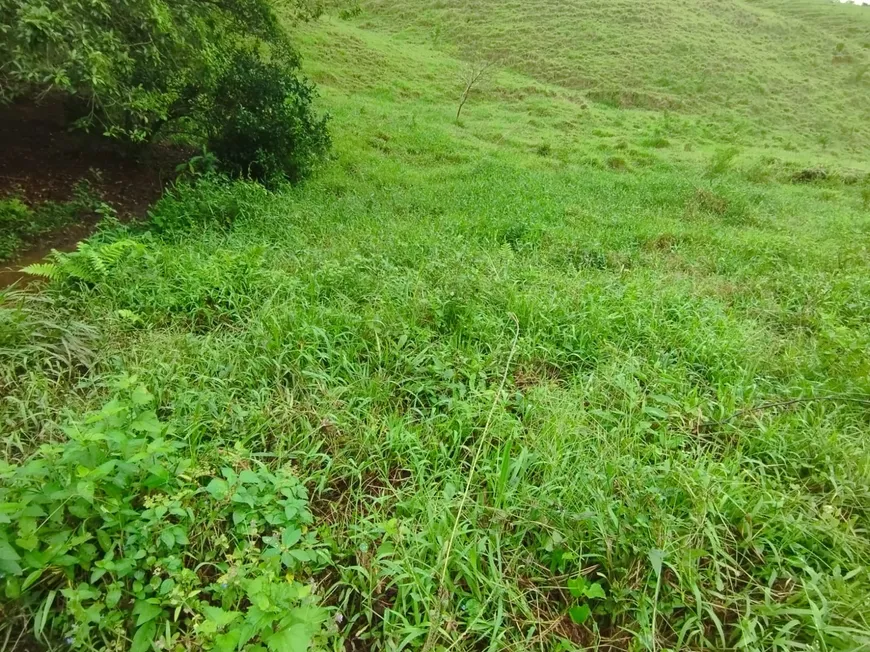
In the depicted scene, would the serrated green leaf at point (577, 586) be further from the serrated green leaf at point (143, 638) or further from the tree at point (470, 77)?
the tree at point (470, 77)

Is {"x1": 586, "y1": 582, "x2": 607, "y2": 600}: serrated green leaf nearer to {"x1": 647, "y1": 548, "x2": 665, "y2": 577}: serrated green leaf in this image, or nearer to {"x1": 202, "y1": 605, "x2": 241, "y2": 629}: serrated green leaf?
{"x1": 647, "y1": 548, "x2": 665, "y2": 577}: serrated green leaf

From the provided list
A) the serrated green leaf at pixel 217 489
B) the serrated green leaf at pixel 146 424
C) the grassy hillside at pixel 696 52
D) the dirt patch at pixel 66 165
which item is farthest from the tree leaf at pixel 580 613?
the grassy hillside at pixel 696 52

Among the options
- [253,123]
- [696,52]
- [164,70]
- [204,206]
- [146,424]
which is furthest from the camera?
[696,52]

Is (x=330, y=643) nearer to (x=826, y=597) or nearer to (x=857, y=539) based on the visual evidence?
(x=826, y=597)

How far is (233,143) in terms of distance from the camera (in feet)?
26.0

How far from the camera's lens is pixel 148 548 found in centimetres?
191

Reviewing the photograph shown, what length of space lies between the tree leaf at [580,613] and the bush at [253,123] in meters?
7.85

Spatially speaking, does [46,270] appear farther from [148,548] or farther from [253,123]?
[253,123]

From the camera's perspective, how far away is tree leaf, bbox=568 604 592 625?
186 centimetres

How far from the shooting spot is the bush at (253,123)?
7770 mm

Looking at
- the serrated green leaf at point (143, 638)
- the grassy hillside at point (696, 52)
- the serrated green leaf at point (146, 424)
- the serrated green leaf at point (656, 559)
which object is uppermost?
the grassy hillside at point (696, 52)

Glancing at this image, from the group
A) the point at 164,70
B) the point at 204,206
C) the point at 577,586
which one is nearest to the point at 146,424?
the point at 577,586

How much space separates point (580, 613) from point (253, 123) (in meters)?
8.28

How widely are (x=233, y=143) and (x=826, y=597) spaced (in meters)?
9.04
